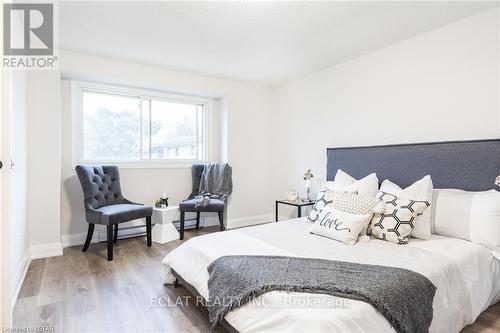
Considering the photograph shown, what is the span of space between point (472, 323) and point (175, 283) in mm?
2152

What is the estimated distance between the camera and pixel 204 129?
14.6 feet

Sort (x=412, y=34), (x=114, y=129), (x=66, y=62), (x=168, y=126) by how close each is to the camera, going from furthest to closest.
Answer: (x=168, y=126)
(x=114, y=129)
(x=66, y=62)
(x=412, y=34)

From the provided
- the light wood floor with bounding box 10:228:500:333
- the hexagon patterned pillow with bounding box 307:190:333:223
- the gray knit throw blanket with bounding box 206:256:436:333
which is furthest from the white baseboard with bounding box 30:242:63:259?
the hexagon patterned pillow with bounding box 307:190:333:223

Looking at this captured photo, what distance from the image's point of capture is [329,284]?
1340 mm

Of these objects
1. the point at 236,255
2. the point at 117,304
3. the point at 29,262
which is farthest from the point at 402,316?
the point at 29,262

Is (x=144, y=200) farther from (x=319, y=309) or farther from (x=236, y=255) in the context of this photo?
(x=319, y=309)

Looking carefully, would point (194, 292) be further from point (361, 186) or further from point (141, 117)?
point (141, 117)

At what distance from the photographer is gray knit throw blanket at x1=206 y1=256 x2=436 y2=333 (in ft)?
4.21

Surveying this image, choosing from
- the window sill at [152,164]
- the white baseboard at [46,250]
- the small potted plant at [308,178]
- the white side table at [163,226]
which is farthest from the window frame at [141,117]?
the small potted plant at [308,178]

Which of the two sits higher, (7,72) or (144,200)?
(7,72)

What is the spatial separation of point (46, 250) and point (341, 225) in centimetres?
309

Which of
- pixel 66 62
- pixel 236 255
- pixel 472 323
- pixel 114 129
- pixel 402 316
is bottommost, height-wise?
pixel 472 323

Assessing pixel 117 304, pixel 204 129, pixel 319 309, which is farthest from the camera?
pixel 204 129

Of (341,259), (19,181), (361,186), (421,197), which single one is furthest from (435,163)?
(19,181)
